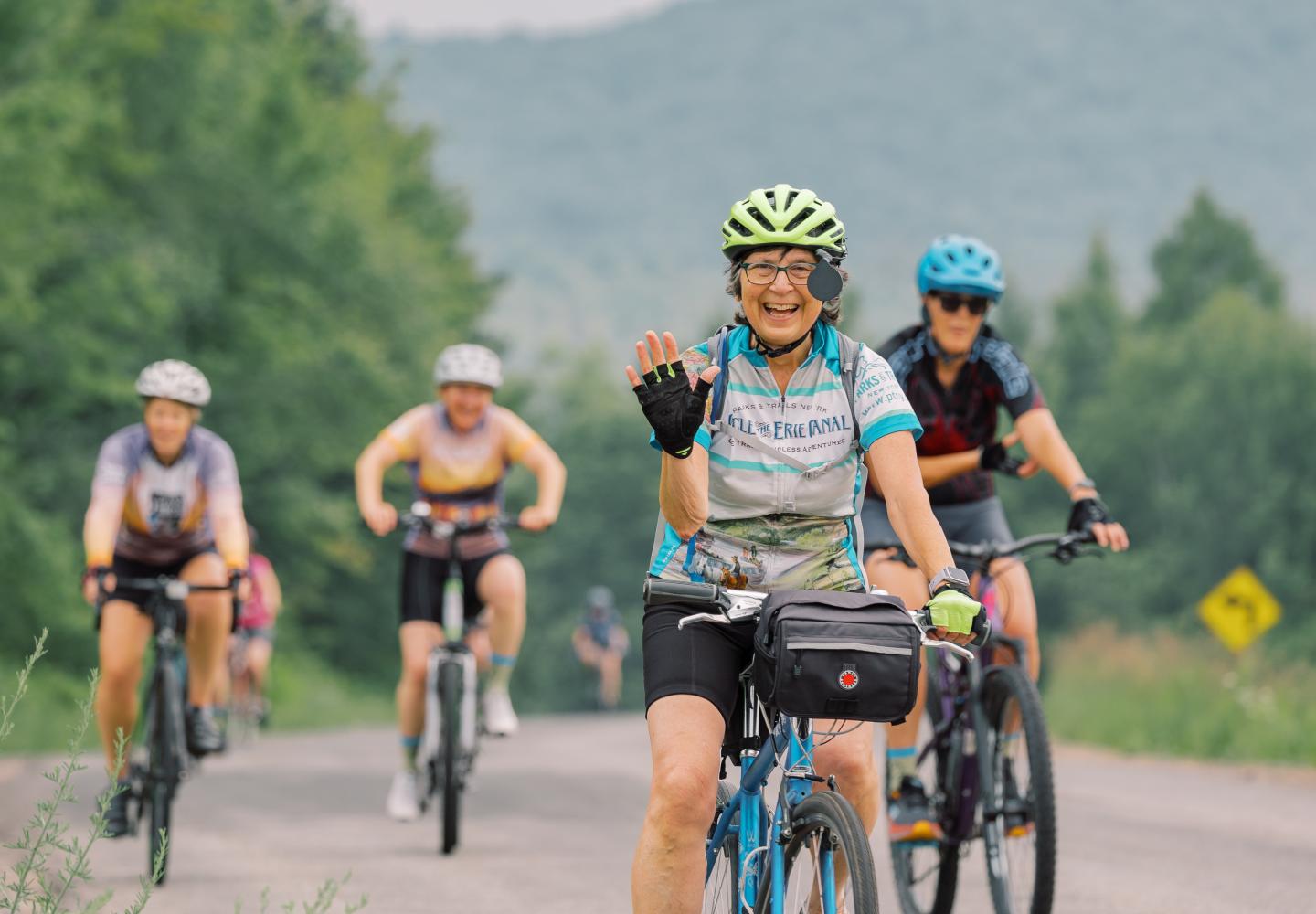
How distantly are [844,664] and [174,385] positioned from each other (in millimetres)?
5297

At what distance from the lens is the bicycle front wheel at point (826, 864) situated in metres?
3.98

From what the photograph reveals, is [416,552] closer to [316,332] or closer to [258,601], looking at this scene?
[258,601]

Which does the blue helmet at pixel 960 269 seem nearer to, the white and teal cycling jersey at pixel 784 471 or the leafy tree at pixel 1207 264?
the white and teal cycling jersey at pixel 784 471

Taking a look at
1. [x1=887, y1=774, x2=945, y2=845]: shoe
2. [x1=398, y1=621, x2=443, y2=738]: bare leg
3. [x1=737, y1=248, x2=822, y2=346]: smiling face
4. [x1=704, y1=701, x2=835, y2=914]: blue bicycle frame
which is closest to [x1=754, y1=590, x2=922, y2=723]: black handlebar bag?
[x1=704, y1=701, x2=835, y2=914]: blue bicycle frame

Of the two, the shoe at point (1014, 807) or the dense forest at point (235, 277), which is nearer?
the shoe at point (1014, 807)

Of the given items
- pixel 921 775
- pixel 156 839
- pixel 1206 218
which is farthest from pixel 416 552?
pixel 1206 218

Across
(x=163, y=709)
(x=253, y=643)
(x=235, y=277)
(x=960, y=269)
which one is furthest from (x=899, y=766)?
(x=235, y=277)

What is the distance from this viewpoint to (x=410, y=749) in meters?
9.91

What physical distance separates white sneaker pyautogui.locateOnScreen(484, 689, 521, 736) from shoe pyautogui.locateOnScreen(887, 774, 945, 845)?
367 cm

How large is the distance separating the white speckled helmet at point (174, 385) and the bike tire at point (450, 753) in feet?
6.03

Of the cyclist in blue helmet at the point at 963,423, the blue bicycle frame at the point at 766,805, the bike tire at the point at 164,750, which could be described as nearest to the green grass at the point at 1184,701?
the cyclist in blue helmet at the point at 963,423

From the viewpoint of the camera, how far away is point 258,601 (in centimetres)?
1906

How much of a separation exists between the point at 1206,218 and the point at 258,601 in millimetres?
79056

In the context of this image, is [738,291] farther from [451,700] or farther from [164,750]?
[451,700]
